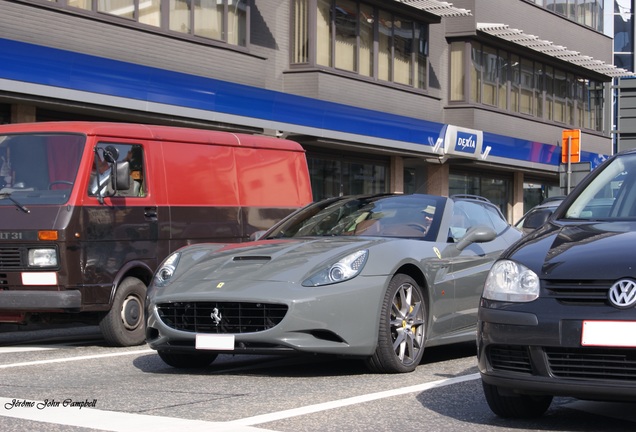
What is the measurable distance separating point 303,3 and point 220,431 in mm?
19902

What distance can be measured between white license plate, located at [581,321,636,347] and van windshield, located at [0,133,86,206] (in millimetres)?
6267

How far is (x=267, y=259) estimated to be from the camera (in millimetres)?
8320

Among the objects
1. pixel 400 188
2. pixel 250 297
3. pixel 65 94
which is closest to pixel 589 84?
pixel 400 188

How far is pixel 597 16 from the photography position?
40.7 m

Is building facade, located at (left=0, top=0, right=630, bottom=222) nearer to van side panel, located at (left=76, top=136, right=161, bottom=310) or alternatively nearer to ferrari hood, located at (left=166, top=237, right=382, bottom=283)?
van side panel, located at (left=76, top=136, right=161, bottom=310)

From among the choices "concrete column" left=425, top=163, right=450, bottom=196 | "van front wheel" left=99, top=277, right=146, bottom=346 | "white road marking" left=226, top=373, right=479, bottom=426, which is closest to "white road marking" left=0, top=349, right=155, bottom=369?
"van front wheel" left=99, top=277, right=146, bottom=346

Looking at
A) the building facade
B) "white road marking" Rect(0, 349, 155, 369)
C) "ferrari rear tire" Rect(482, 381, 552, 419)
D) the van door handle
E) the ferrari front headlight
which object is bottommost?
"white road marking" Rect(0, 349, 155, 369)

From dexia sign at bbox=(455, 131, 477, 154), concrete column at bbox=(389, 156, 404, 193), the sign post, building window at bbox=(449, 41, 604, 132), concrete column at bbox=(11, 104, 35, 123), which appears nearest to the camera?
concrete column at bbox=(11, 104, 35, 123)

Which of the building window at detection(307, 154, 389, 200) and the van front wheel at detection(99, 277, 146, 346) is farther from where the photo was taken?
the building window at detection(307, 154, 389, 200)

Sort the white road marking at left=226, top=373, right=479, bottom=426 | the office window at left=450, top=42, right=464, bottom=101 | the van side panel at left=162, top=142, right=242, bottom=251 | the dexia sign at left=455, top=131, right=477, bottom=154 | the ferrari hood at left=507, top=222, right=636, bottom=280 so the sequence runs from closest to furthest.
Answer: the ferrari hood at left=507, top=222, right=636, bottom=280
the white road marking at left=226, top=373, right=479, bottom=426
the van side panel at left=162, top=142, right=242, bottom=251
the dexia sign at left=455, top=131, right=477, bottom=154
the office window at left=450, top=42, right=464, bottom=101

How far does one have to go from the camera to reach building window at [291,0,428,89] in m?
24.8

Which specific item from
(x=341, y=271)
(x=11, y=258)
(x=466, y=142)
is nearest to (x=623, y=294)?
(x=341, y=271)

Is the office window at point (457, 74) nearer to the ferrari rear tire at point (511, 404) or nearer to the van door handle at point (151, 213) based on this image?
the van door handle at point (151, 213)

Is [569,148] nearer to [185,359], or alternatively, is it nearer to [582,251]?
[185,359]
